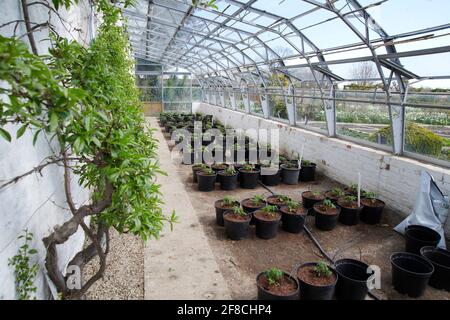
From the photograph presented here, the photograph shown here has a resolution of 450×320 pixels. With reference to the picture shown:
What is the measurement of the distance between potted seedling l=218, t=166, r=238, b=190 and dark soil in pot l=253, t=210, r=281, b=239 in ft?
5.91

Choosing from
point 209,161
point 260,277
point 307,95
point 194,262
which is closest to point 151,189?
point 260,277

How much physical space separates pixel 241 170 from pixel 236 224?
226 cm

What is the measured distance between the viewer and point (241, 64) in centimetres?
1021

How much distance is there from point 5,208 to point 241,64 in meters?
9.39

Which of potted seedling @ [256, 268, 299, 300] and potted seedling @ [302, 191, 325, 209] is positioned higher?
potted seedling @ [302, 191, 325, 209]

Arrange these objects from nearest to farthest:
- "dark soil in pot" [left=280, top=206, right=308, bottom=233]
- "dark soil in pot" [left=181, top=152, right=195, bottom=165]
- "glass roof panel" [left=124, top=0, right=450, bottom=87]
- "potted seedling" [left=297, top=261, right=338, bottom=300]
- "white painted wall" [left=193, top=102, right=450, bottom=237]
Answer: "potted seedling" [left=297, top=261, right=338, bottom=300] → "glass roof panel" [left=124, top=0, right=450, bottom=87] → "dark soil in pot" [left=280, top=206, right=308, bottom=233] → "white painted wall" [left=193, top=102, right=450, bottom=237] → "dark soil in pot" [left=181, top=152, right=195, bottom=165]

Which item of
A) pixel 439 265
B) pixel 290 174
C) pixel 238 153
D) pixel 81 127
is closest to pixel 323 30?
pixel 290 174

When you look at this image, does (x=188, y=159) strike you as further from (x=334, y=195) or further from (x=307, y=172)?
(x=334, y=195)

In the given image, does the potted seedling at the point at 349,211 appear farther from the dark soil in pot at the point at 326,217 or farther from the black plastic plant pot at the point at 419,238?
the black plastic plant pot at the point at 419,238

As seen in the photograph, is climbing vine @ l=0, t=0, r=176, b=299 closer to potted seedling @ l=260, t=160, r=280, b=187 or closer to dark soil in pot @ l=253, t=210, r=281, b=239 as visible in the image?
dark soil in pot @ l=253, t=210, r=281, b=239

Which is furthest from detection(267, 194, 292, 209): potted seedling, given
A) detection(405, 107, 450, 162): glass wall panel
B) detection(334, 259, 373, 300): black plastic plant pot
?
detection(405, 107, 450, 162): glass wall panel

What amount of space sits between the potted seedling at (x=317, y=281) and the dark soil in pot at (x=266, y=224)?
1.04 metres

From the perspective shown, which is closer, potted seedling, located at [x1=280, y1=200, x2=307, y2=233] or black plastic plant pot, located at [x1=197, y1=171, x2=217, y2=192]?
potted seedling, located at [x1=280, y1=200, x2=307, y2=233]

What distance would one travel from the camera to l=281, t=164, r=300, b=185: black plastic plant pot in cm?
621
